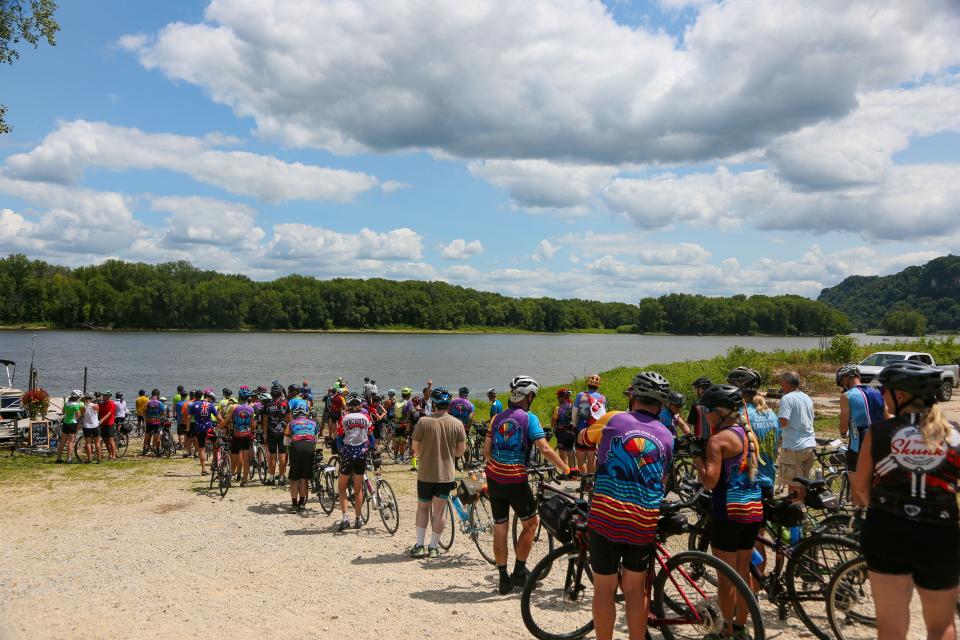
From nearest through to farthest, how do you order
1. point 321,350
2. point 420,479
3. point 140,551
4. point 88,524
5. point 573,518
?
point 573,518 → point 420,479 → point 140,551 → point 88,524 → point 321,350

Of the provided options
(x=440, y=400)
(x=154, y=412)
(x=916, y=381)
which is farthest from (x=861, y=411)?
(x=154, y=412)

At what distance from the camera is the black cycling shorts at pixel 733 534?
4586 millimetres

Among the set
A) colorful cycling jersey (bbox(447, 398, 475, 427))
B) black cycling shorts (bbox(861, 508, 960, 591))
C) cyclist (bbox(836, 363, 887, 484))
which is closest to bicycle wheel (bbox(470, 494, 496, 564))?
cyclist (bbox(836, 363, 887, 484))

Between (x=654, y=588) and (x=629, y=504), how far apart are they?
0.86 meters

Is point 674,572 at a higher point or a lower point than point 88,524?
higher

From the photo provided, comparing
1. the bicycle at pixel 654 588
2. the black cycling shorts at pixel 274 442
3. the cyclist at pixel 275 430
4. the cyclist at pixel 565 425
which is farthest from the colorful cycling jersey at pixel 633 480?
the black cycling shorts at pixel 274 442

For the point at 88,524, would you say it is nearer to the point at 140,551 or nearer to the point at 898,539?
the point at 140,551

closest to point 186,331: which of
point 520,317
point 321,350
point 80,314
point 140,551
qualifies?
point 80,314

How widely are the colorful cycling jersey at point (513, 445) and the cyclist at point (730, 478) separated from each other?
1828mm

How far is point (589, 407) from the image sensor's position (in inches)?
428

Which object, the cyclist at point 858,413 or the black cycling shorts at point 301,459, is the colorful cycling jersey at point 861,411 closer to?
the cyclist at point 858,413

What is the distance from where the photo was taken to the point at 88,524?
9805 mm

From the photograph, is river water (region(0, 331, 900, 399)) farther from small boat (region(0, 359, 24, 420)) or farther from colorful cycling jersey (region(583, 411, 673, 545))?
colorful cycling jersey (region(583, 411, 673, 545))

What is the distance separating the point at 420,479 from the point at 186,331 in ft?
368
